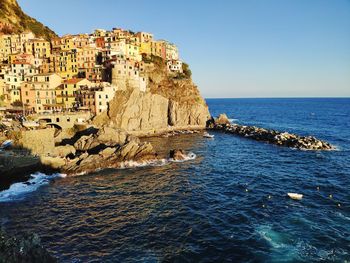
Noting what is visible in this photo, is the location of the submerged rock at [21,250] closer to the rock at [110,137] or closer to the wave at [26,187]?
the wave at [26,187]

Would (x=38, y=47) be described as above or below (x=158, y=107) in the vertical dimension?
above

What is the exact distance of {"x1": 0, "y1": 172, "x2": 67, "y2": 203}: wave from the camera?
149 feet

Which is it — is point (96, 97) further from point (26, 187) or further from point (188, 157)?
point (26, 187)

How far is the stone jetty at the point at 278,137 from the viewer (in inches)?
3187

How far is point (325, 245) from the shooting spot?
30484mm

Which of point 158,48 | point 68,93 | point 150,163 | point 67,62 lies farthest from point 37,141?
point 158,48

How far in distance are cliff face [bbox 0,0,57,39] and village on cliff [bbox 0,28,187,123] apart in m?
12.9

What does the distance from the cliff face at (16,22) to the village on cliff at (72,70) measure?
42.3ft

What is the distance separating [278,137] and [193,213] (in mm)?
59474

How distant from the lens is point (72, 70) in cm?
11544

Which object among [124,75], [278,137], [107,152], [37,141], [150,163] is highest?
[124,75]

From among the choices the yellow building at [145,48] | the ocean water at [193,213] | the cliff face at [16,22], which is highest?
the cliff face at [16,22]

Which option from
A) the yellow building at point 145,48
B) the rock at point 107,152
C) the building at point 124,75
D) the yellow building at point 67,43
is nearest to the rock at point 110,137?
the rock at point 107,152

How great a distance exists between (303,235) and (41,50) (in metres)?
128
